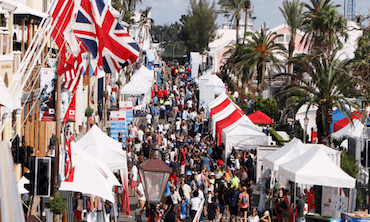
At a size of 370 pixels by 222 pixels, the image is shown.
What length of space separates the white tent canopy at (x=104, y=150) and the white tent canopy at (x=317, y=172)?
206 inches

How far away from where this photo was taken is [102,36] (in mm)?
11750

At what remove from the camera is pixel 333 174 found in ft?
49.9

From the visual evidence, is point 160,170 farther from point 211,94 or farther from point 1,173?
point 211,94

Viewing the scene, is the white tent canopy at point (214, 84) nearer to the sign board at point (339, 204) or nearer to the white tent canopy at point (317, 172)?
the white tent canopy at point (317, 172)

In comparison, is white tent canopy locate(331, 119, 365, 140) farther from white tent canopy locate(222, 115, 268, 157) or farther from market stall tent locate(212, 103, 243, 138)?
market stall tent locate(212, 103, 243, 138)

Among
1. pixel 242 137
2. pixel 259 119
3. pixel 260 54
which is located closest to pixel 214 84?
pixel 260 54

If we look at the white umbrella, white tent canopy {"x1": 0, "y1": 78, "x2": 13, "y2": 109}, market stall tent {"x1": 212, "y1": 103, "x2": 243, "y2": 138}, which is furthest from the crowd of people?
white tent canopy {"x1": 0, "y1": 78, "x2": 13, "y2": 109}

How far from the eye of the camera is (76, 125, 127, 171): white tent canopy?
16.9 m

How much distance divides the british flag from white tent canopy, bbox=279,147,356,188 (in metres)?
6.42

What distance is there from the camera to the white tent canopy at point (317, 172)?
15.0 m

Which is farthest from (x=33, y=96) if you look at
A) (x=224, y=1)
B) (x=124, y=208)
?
(x=224, y=1)

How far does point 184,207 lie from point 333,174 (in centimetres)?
438

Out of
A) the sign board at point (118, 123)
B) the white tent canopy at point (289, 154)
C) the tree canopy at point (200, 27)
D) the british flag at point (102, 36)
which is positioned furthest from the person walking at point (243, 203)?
the tree canopy at point (200, 27)

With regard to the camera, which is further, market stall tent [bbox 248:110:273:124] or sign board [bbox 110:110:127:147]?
market stall tent [bbox 248:110:273:124]
